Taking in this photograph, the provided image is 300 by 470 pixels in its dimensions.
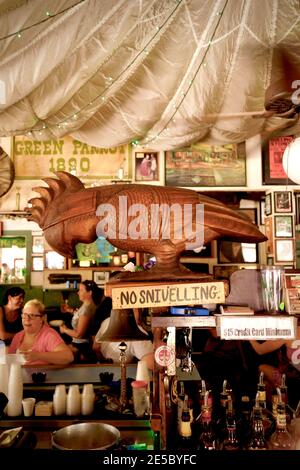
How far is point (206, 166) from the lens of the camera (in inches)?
170

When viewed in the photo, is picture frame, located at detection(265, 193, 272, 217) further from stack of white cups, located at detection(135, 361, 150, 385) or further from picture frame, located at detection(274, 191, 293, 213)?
stack of white cups, located at detection(135, 361, 150, 385)

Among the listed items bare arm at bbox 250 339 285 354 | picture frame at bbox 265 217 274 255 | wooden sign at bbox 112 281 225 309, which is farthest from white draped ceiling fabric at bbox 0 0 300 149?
wooden sign at bbox 112 281 225 309

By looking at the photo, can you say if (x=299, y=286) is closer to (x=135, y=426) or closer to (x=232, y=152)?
(x=135, y=426)

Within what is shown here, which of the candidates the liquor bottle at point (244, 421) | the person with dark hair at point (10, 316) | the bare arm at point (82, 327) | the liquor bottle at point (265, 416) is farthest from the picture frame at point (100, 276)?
the liquor bottle at point (265, 416)

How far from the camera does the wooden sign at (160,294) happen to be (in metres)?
1.00

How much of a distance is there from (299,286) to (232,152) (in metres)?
3.50

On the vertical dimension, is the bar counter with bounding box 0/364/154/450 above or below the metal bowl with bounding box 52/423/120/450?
below

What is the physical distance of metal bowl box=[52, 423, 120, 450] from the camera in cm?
127

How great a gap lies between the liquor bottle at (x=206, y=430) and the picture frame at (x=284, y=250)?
3318 millimetres

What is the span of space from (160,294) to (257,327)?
29 cm

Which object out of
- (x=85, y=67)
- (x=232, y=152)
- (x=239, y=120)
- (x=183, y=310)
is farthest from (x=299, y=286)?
(x=232, y=152)

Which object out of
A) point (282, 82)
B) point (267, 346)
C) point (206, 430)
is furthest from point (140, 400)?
point (282, 82)

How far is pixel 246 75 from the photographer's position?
9.20ft

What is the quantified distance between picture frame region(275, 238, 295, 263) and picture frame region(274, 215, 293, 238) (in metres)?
0.07
